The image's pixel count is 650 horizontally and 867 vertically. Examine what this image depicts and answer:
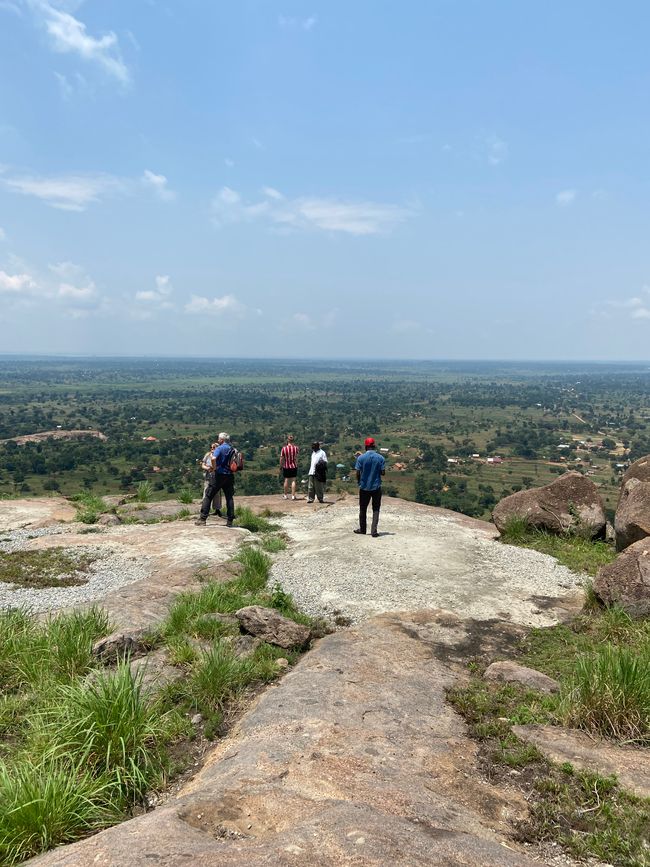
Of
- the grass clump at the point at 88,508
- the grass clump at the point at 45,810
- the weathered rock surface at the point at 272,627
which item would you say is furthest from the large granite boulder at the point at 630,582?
the grass clump at the point at 88,508

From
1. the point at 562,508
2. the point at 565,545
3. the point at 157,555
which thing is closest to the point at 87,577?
the point at 157,555

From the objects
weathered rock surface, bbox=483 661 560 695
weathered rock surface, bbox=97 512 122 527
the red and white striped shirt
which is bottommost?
weathered rock surface, bbox=97 512 122 527

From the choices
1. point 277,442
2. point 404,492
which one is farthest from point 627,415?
point 404,492

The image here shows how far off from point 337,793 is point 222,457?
11009 mm

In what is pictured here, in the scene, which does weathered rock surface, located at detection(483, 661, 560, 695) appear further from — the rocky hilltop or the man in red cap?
the man in red cap

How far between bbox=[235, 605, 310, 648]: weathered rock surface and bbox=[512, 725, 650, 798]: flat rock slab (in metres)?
3.29

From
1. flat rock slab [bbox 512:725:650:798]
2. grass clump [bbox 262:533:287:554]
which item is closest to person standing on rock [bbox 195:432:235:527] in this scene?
grass clump [bbox 262:533:287:554]

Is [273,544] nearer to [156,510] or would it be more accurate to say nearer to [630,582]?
[156,510]

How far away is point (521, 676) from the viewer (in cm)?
662

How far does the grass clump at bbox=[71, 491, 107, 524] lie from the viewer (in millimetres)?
16406

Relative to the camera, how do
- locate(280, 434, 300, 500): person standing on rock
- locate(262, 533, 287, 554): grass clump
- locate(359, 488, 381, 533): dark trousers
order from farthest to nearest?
1. locate(280, 434, 300, 500): person standing on rock
2. locate(359, 488, 381, 533): dark trousers
3. locate(262, 533, 287, 554): grass clump

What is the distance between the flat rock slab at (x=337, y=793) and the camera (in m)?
3.27

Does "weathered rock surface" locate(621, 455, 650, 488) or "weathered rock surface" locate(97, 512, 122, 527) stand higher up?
"weathered rock surface" locate(621, 455, 650, 488)

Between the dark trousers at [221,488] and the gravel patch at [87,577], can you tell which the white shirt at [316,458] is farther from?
the gravel patch at [87,577]
